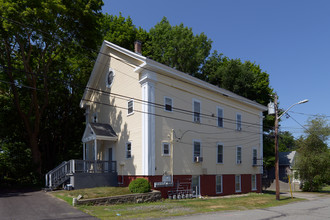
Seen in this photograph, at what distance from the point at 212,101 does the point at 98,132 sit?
367 inches

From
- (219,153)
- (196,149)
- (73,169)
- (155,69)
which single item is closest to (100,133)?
(73,169)

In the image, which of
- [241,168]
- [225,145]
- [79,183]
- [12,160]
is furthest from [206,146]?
[12,160]

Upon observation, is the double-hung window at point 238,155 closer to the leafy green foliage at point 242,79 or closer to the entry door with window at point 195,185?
the entry door with window at point 195,185

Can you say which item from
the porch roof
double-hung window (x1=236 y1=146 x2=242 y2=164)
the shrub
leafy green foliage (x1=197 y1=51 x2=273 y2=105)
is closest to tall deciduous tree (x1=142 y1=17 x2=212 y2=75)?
leafy green foliage (x1=197 y1=51 x2=273 y2=105)

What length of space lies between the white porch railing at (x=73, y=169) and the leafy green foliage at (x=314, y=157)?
22033mm

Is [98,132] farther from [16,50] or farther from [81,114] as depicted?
[81,114]

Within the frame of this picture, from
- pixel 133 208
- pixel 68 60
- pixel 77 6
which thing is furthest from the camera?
pixel 68 60

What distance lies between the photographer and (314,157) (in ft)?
104

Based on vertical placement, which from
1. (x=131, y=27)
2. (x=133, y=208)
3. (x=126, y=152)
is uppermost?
(x=131, y=27)

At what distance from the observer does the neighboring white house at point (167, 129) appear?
19.0 m

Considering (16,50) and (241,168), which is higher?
(16,50)

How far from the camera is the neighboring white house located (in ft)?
62.2

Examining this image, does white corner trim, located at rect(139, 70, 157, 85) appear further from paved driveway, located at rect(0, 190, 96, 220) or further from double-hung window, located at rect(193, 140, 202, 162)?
paved driveway, located at rect(0, 190, 96, 220)

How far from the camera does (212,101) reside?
2380 centimetres
